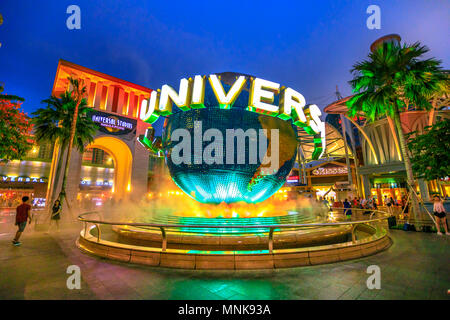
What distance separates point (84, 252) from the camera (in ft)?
17.6

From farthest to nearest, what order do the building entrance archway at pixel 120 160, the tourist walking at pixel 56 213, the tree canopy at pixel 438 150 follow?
Result: the building entrance archway at pixel 120 160 < the tourist walking at pixel 56 213 < the tree canopy at pixel 438 150

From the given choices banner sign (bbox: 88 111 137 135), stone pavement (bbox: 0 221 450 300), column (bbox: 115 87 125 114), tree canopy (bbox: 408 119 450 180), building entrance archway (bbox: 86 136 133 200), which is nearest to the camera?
stone pavement (bbox: 0 221 450 300)

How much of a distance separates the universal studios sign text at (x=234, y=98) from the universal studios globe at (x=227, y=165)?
1.80 ft

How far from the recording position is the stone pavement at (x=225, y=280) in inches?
118

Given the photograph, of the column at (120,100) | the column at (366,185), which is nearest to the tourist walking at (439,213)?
the column at (366,185)

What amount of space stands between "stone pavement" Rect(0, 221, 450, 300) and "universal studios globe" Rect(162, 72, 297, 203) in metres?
4.89

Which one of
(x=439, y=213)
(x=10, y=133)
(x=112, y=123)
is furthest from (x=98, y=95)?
(x=439, y=213)

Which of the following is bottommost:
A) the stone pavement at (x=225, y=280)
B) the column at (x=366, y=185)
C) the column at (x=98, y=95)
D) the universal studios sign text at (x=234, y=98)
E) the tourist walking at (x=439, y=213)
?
the stone pavement at (x=225, y=280)

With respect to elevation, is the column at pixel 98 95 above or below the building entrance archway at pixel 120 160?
above

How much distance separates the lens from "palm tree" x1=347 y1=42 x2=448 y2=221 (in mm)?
9219

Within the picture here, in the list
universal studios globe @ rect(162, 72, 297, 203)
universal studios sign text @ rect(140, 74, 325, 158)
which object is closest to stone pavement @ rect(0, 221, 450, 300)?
universal studios globe @ rect(162, 72, 297, 203)

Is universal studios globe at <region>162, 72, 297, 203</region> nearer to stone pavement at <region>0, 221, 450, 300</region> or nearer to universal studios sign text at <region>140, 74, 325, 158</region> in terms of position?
universal studios sign text at <region>140, 74, 325, 158</region>

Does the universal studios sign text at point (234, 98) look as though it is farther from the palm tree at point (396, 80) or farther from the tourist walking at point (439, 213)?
the tourist walking at point (439, 213)
